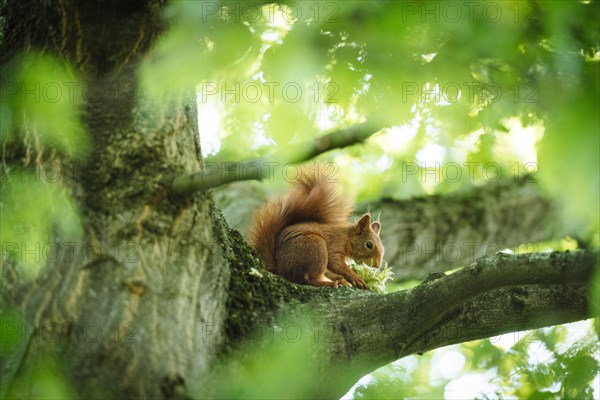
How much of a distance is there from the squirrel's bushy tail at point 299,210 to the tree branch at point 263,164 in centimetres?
150

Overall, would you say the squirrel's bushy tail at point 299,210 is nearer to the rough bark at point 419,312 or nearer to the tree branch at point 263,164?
the rough bark at point 419,312

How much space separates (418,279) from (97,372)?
2.85 metres

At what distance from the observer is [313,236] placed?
3582 mm

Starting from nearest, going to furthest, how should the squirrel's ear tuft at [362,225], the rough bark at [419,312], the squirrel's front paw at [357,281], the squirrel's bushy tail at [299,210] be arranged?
the rough bark at [419,312] → the squirrel's front paw at [357,281] → the squirrel's bushy tail at [299,210] → the squirrel's ear tuft at [362,225]

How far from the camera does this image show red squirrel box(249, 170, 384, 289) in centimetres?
339

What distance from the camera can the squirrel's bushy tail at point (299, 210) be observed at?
3.57m

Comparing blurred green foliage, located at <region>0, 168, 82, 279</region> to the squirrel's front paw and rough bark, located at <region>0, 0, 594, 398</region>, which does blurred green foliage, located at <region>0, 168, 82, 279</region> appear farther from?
the squirrel's front paw

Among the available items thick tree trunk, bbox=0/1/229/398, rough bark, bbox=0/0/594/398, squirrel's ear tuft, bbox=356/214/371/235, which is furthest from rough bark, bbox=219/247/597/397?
squirrel's ear tuft, bbox=356/214/371/235

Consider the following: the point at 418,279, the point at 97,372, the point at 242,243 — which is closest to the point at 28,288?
the point at 97,372

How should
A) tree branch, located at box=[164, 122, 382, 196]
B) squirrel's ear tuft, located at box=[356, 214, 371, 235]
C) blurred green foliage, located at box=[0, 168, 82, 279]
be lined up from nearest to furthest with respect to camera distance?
1. tree branch, located at box=[164, 122, 382, 196]
2. blurred green foliage, located at box=[0, 168, 82, 279]
3. squirrel's ear tuft, located at box=[356, 214, 371, 235]

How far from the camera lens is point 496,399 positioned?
2896 mm

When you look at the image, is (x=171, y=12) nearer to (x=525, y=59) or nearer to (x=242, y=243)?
(x=525, y=59)

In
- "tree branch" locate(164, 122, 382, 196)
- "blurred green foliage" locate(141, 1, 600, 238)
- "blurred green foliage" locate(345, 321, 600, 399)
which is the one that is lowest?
"blurred green foliage" locate(345, 321, 600, 399)

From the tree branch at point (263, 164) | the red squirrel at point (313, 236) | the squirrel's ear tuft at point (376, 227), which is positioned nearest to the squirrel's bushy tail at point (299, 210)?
the red squirrel at point (313, 236)
